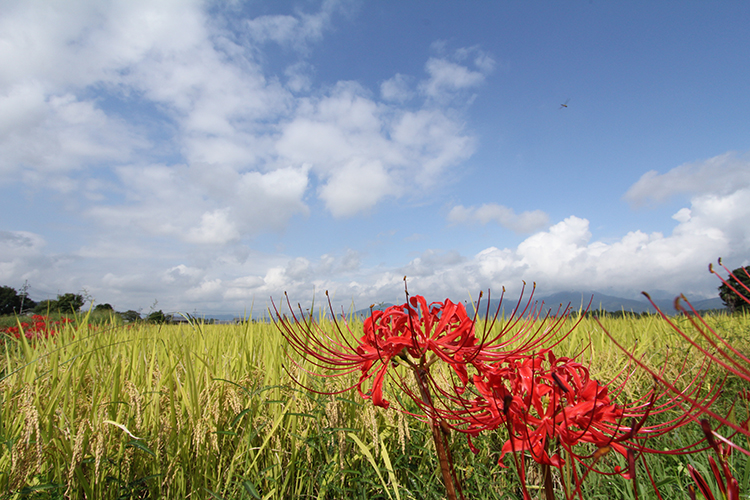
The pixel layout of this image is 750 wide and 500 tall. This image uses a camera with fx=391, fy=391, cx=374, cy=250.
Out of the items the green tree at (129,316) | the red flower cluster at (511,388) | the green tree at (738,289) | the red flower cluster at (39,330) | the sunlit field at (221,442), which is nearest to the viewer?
the green tree at (738,289)

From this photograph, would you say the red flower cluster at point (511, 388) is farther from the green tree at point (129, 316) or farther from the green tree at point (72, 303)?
the green tree at point (129, 316)

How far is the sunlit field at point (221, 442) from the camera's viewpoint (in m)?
2.12

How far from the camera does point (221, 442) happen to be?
7.87 ft

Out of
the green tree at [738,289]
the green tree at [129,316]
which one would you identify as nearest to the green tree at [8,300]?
the green tree at [129,316]

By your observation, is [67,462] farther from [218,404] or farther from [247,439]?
[247,439]

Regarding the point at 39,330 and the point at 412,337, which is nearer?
the point at 412,337

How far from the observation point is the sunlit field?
2.12 m

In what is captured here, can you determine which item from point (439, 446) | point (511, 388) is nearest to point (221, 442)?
point (439, 446)

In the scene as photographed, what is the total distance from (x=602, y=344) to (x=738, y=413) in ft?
4.23

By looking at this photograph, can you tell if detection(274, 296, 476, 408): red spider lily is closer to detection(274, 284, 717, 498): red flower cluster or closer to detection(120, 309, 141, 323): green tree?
detection(274, 284, 717, 498): red flower cluster

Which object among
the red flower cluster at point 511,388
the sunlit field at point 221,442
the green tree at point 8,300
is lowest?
the sunlit field at point 221,442

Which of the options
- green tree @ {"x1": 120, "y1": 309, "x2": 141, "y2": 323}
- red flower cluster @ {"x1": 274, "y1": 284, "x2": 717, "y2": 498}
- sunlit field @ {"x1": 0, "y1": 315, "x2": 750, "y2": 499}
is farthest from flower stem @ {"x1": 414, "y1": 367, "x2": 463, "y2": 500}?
green tree @ {"x1": 120, "y1": 309, "x2": 141, "y2": 323}

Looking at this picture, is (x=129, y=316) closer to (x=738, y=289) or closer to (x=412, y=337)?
(x=412, y=337)

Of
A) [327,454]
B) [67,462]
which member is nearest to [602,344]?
[327,454]
